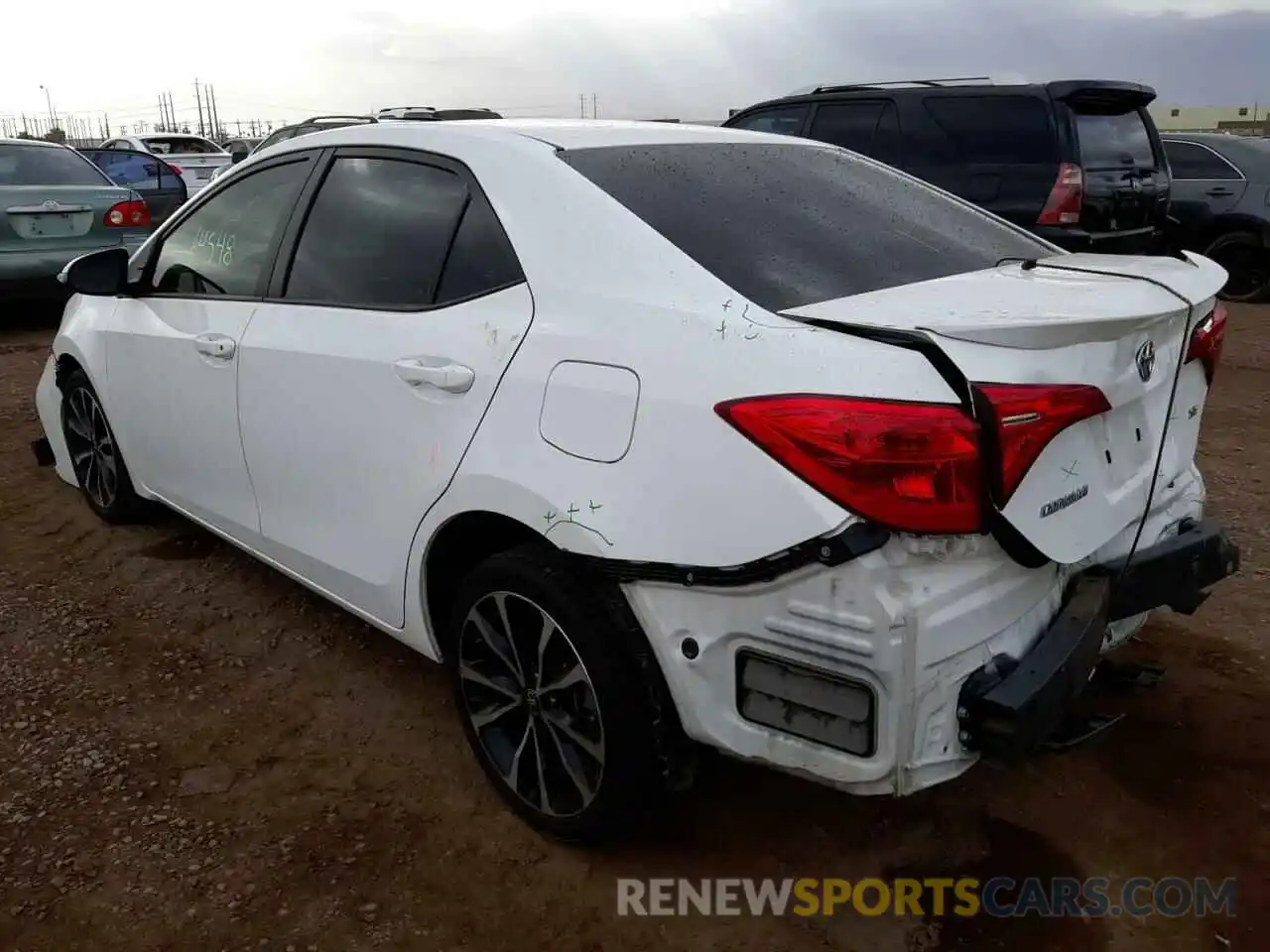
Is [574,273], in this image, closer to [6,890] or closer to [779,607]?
[779,607]

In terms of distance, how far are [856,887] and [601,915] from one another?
1.92ft

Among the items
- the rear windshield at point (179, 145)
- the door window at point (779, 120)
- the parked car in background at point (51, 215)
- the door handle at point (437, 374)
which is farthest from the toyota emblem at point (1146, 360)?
the rear windshield at point (179, 145)

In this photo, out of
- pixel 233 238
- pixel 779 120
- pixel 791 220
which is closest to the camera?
pixel 791 220

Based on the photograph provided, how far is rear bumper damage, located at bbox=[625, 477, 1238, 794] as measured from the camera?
5.87ft

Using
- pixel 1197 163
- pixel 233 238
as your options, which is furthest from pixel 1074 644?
pixel 1197 163

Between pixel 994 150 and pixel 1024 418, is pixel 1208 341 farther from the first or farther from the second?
pixel 994 150

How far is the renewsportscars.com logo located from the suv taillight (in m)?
1.00

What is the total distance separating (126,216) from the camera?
8383 millimetres

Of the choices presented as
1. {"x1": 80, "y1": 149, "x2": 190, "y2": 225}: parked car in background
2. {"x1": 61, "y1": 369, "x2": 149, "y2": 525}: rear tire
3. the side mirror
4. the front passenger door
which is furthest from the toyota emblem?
{"x1": 80, "y1": 149, "x2": 190, "y2": 225}: parked car in background

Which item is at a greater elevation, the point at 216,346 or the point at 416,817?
the point at 216,346

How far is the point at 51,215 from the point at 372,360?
6791mm

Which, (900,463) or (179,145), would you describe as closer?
(900,463)

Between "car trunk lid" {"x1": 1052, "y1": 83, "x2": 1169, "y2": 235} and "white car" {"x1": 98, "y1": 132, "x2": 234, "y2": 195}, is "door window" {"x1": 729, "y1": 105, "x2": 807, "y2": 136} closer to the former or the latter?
"car trunk lid" {"x1": 1052, "y1": 83, "x2": 1169, "y2": 235}

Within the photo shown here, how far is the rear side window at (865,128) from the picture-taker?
7.37 meters
